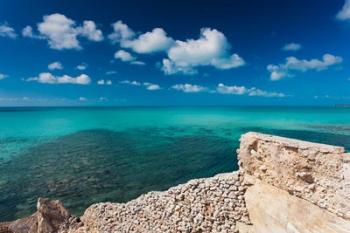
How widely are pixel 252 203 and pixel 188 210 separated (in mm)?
2720

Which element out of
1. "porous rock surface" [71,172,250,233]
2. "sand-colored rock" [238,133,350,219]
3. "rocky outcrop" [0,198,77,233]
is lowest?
"rocky outcrop" [0,198,77,233]

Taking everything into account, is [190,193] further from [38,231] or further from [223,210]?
[38,231]

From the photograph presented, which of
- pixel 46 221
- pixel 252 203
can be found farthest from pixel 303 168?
pixel 46 221

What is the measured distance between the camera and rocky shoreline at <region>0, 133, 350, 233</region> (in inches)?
296

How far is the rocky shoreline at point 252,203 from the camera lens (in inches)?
296

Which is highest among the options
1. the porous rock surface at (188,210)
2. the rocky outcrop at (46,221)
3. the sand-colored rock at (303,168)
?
the sand-colored rock at (303,168)

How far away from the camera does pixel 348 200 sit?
22.9 ft

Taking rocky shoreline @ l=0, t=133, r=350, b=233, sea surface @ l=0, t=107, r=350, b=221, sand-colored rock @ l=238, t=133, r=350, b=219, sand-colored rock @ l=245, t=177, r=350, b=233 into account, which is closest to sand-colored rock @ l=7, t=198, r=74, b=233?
rocky shoreline @ l=0, t=133, r=350, b=233

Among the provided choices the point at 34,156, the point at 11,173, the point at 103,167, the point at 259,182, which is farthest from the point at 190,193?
the point at 34,156

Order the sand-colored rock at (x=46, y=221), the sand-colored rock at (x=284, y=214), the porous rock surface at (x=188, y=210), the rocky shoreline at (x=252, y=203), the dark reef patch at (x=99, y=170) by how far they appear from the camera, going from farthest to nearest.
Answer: the dark reef patch at (x=99, y=170) → the sand-colored rock at (x=46, y=221) → the porous rock surface at (x=188, y=210) → the rocky shoreline at (x=252, y=203) → the sand-colored rock at (x=284, y=214)

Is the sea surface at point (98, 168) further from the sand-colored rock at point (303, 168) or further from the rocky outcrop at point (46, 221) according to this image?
the sand-colored rock at point (303, 168)

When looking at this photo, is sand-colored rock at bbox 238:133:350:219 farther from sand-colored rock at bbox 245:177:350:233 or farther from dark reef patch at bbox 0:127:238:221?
dark reef patch at bbox 0:127:238:221

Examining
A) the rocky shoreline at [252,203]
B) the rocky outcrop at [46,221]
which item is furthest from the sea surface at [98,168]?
the rocky shoreline at [252,203]

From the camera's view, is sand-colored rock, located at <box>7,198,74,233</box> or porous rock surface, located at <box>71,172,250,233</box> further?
sand-colored rock, located at <box>7,198,74,233</box>
